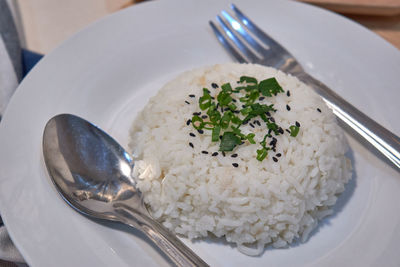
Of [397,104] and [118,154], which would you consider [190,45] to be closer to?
[118,154]

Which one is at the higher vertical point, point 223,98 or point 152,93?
point 152,93

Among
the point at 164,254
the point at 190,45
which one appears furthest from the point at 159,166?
the point at 190,45

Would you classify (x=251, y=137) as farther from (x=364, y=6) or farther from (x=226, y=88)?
(x=364, y=6)

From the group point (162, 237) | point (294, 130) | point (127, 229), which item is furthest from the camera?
point (294, 130)

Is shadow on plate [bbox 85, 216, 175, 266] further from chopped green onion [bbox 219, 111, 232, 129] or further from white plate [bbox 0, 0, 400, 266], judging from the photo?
chopped green onion [bbox 219, 111, 232, 129]

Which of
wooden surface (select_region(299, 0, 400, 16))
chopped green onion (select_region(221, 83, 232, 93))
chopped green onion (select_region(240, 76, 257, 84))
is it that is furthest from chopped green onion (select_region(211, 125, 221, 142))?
wooden surface (select_region(299, 0, 400, 16))

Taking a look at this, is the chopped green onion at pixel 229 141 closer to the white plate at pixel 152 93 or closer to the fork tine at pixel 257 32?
the white plate at pixel 152 93

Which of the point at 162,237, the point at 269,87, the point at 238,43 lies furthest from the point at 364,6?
the point at 162,237
